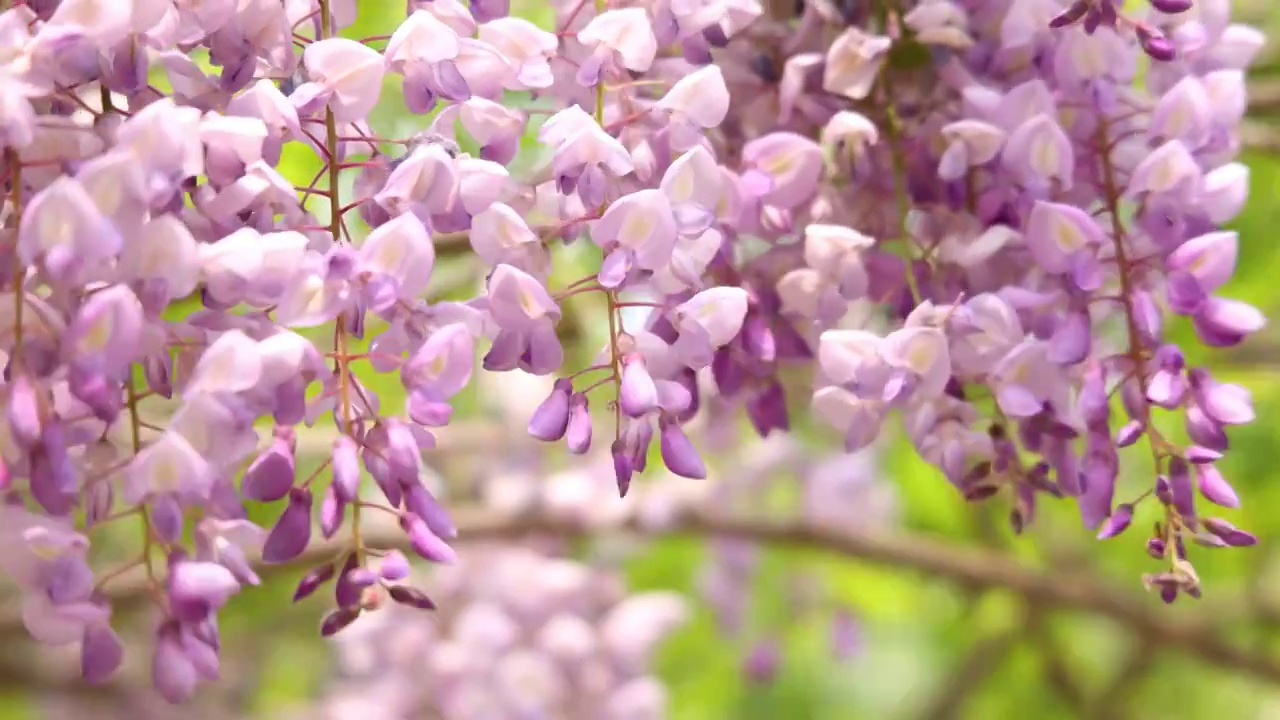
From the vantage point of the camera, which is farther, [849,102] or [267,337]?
[849,102]

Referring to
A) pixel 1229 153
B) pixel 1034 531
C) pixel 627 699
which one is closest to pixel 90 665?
pixel 1229 153

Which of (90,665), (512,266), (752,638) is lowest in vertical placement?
Result: (752,638)

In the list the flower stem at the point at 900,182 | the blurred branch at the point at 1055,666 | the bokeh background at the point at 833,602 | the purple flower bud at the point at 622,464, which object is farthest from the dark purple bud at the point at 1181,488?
the blurred branch at the point at 1055,666

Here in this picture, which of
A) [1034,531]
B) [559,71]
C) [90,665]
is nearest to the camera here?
[90,665]

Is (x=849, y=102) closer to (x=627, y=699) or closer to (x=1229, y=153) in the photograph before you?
(x=1229, y=153)

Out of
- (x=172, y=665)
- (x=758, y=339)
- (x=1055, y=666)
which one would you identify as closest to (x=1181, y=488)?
(x=758, y=339)

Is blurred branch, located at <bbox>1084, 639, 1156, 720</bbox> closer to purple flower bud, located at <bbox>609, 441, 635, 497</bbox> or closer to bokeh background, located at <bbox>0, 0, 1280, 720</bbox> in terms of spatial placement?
bokeh background, located at <bbox>0, 0, 1280, 720</bbox>

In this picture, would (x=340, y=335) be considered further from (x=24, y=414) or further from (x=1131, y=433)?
(x=1131, y=433)
